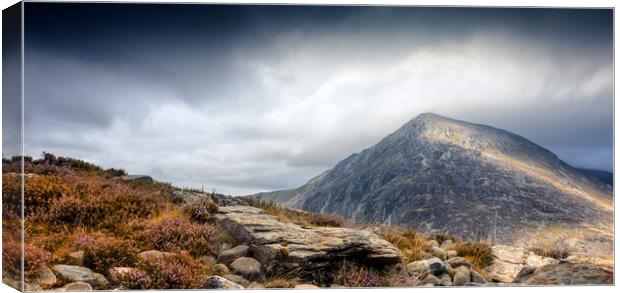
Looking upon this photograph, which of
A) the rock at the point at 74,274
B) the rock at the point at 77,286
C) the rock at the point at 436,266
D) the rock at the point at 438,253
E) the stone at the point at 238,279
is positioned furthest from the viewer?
the rock at the point at 438,253

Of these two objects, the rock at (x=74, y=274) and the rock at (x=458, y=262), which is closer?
the rock at (x=74, y=274)

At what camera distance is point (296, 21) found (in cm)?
1309

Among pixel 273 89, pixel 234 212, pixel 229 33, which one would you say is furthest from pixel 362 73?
pixel 234 212

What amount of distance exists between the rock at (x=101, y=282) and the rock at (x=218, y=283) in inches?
59.0

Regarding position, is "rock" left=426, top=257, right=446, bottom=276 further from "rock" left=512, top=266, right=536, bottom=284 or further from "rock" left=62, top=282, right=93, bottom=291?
"rock" left=62, top=282, right=93, bottom=291

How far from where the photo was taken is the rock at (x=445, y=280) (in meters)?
12.9

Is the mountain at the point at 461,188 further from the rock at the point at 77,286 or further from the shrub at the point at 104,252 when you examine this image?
the rock at the point at 77,286

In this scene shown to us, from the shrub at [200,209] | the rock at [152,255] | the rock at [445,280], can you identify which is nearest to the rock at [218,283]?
the rock at [152,255]

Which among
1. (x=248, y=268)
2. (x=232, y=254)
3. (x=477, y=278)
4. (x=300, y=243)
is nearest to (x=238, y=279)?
(x=248, y=268)

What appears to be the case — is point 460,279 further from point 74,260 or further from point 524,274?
point 74,260

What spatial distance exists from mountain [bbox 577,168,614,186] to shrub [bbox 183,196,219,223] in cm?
722

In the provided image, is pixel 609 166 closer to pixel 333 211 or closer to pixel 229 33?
pixel 333 211

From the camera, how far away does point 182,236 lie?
12.5 meters

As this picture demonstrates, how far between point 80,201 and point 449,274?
665cm
